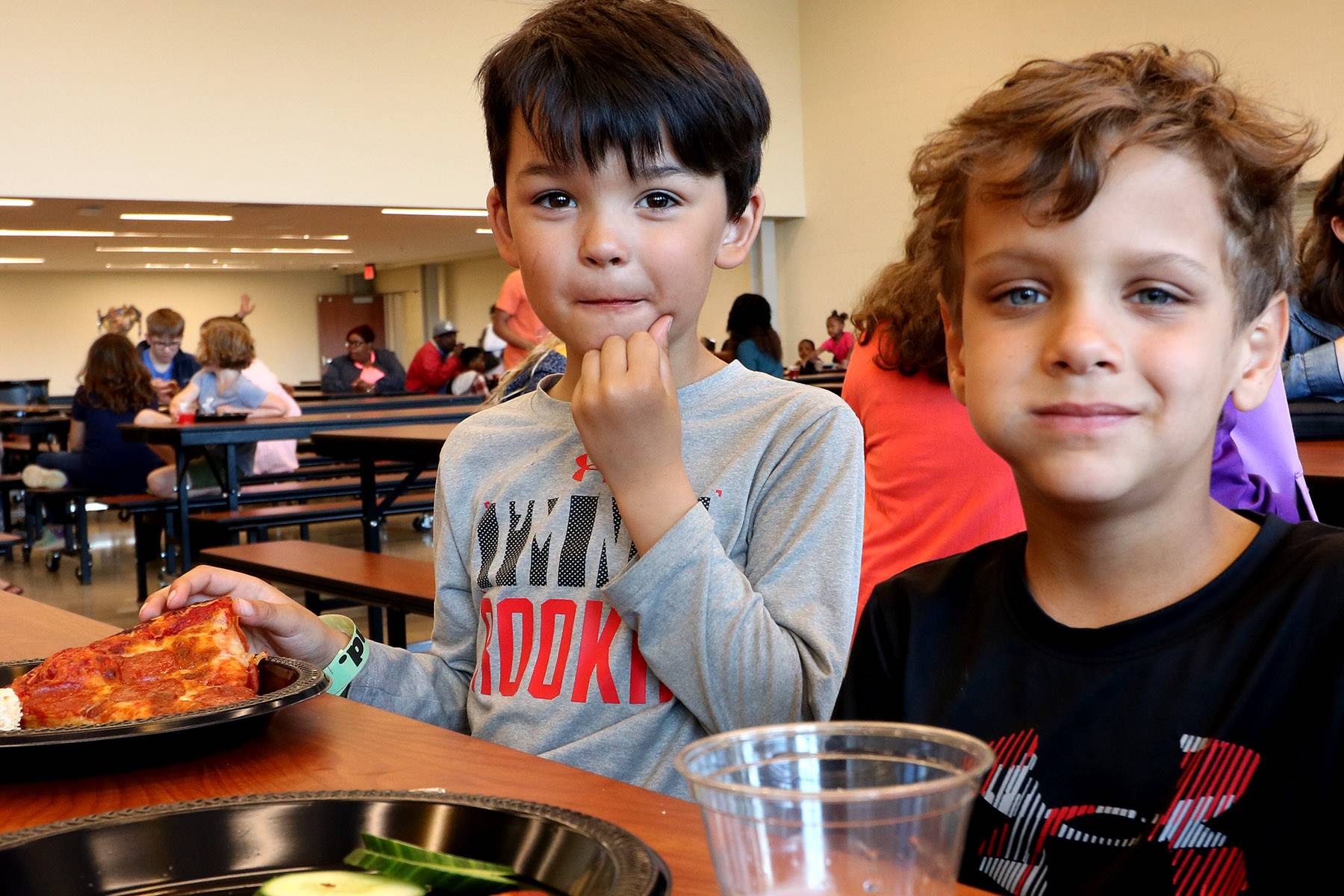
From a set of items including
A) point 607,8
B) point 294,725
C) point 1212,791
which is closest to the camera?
point 1212,791

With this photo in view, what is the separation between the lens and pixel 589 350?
1075 millimetres

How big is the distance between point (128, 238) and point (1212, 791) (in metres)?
14.9

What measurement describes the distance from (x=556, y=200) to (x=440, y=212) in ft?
34.6

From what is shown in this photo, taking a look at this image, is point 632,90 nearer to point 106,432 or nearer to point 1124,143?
point 1124,143

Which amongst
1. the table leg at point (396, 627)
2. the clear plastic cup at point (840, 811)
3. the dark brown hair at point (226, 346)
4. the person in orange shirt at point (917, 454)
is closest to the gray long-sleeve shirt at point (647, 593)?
the clear plastic cup at point (840, 811)

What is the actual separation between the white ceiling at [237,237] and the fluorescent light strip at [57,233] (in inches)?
7.2

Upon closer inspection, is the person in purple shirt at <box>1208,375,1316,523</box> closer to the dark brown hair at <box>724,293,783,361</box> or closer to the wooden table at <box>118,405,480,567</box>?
the wooden table at <box>118,405,480,567</box>

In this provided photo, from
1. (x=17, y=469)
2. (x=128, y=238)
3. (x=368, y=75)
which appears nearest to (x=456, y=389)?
(x=368, y=75)

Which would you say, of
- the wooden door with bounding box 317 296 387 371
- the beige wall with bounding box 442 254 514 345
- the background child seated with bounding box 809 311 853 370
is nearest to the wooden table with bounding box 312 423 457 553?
the background child seated with bounding box 809 311 853 370

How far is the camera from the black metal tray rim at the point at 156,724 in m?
0.76

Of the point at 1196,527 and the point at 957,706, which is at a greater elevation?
the point at 1196,527

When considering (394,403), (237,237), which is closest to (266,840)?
(394,403)

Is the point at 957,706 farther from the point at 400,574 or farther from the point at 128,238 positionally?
the point at 128,238

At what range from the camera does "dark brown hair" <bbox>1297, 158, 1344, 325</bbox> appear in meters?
2.65
